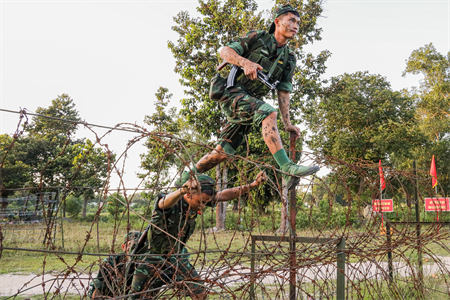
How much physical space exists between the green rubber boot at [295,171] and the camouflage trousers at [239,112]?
373mm

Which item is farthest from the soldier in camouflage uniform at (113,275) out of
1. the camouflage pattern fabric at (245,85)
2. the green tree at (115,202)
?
the camouflage pattern fabric at (245,85)

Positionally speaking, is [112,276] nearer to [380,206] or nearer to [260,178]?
[260,178]

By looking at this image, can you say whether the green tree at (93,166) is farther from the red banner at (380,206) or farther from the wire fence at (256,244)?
the red banner at (380,206)

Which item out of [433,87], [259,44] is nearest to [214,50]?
[259,44]

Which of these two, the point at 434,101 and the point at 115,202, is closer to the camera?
the point at 115,202

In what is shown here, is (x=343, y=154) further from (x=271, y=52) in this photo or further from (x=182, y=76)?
(x=271, y=52)

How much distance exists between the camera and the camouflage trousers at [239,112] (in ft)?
8.11

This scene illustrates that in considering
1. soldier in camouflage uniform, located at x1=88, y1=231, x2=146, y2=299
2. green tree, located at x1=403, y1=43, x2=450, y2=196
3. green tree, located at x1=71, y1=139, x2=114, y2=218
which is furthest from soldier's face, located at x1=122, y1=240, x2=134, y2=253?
green tree, located at x1=403, y1=43, x2=450, y2=196

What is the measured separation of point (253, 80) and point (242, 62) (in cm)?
22

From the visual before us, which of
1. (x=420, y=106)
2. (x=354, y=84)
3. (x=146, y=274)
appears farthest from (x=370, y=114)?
(x=146, y=274)

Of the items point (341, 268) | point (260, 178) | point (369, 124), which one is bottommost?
point (341, 268)

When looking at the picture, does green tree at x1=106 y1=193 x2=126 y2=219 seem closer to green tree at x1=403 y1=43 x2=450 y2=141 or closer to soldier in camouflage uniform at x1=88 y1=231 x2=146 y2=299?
soldier in camouflage uniform at x1=88 y1=231 x2=146 y2=299

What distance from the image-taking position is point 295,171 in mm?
2217

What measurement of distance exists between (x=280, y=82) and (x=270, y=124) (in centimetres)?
69
